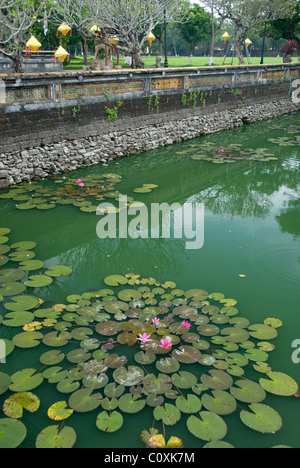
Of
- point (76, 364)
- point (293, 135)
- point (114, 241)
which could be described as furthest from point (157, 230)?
point (293, 135)

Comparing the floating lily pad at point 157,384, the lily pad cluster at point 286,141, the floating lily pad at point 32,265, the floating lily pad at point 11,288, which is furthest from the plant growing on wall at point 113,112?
the floating lily pad at point 157,384

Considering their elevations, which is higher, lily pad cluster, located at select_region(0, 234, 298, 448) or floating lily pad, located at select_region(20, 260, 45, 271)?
floating lily pad, located at select_region(20, 260, 45, 271)

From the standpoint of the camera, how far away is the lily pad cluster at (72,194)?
7438mm

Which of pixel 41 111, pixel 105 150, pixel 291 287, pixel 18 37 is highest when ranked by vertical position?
pixel 18 37

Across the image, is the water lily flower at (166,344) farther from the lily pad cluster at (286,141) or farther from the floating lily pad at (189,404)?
the lily pad cluster at (286,141)

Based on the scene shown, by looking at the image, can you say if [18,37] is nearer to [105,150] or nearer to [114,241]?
[105,150]

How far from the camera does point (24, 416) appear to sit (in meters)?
3.19

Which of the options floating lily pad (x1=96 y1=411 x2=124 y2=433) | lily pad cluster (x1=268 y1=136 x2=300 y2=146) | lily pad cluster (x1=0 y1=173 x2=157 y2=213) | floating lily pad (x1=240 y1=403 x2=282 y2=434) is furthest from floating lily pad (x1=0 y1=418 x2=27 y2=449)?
lily pad cluster (x1=268 y1=136 x2=300 y2=146)

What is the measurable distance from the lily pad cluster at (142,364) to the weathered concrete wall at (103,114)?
4745mm

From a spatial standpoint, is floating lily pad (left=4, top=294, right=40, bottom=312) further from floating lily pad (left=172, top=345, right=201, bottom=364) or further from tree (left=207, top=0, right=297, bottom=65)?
tree (left=207, top=0, right=297, bottom=65)

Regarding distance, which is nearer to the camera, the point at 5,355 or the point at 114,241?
the point at 5,355

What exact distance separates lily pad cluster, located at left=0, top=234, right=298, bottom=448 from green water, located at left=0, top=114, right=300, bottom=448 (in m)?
0.08

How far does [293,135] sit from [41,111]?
30.9 ft

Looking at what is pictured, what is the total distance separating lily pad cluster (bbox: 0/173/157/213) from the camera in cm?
744
